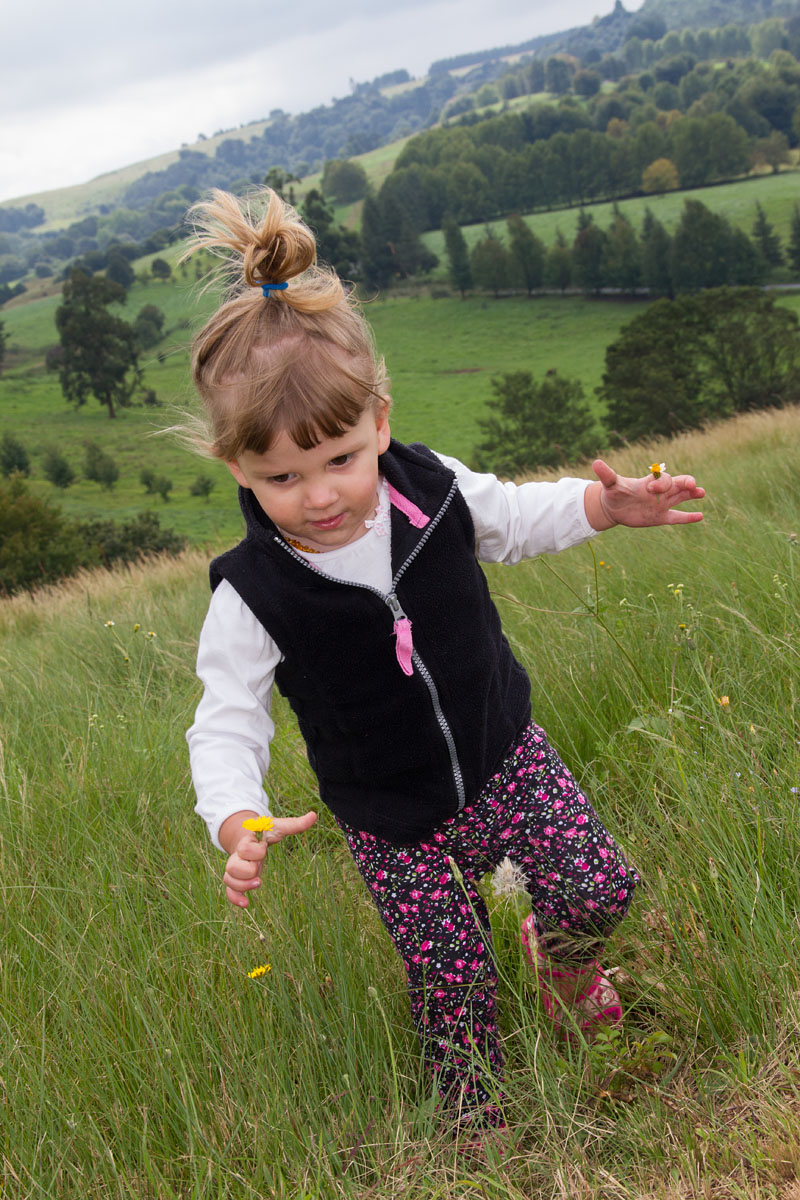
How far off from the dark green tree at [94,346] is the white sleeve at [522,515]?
72259 millimetres

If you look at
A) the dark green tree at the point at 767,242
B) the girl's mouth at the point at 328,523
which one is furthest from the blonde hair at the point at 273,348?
the dark green tree at the point at 767,242

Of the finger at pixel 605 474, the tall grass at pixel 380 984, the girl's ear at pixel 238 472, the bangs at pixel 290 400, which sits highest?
the bangs at pixel 290 400

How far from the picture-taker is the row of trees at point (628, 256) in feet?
223

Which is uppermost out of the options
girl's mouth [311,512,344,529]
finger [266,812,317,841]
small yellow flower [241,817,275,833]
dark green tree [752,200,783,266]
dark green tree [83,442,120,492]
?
girl's mouth [311,512,344,529]

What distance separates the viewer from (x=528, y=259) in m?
80.7

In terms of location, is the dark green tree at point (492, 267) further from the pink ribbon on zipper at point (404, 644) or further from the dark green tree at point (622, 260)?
the pink ribbon on zipper at point (404, 644)

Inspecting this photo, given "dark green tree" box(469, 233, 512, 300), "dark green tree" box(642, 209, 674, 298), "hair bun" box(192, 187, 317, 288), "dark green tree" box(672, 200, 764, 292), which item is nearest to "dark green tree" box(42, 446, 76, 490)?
"dark green tree" box(469, 233, 512, 300)

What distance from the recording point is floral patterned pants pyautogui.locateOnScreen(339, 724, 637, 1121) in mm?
1834

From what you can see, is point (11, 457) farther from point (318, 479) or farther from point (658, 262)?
point (318, 479)

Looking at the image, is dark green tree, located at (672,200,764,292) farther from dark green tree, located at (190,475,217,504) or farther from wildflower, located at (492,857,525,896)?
wildflower, located at (492,857,525,896)

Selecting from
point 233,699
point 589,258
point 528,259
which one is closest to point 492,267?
point 528,259

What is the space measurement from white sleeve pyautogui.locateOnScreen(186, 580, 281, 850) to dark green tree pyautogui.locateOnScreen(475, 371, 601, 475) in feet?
155

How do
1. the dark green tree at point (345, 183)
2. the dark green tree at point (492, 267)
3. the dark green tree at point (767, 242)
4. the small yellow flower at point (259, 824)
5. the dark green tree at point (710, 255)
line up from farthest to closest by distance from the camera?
the dark green tree at point (345, 183), the dark green tree at point (492, 267), the dark green tree at point (767, 242), the dark green tree at point (710, 255), the small yellow flower at point (259, 824)

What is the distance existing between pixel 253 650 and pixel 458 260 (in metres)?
88.6
